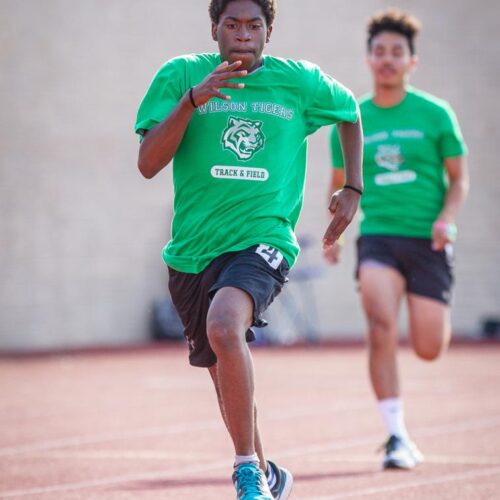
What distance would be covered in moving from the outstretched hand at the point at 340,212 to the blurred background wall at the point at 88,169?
44.4ft

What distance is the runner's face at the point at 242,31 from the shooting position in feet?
16.9

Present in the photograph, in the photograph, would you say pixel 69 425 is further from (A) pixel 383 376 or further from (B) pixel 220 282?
(B) pixel 220 282

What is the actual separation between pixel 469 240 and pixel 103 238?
298 inches

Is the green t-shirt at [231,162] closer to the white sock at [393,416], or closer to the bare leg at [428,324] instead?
the white sock at [393,416]

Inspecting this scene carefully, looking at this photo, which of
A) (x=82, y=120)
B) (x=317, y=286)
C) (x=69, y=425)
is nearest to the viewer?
(x=69, y=425)

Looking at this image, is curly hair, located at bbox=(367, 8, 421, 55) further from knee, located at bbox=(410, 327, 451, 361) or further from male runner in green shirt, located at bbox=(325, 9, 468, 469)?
knee, located at bbox=(410, 327, 451, 361)

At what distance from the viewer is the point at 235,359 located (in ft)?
16.0

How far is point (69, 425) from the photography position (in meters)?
9.62

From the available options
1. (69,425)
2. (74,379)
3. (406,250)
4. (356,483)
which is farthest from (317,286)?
(356,483)

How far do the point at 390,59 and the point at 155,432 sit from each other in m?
3.06

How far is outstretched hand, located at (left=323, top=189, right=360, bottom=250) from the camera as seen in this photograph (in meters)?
5.28

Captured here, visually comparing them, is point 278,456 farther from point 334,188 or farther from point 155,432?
point 334,188

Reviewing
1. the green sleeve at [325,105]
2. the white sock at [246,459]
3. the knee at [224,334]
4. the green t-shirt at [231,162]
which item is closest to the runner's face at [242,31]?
the green t-shirt at [231,162]

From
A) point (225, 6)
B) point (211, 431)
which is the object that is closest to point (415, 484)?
point (225, 6)
